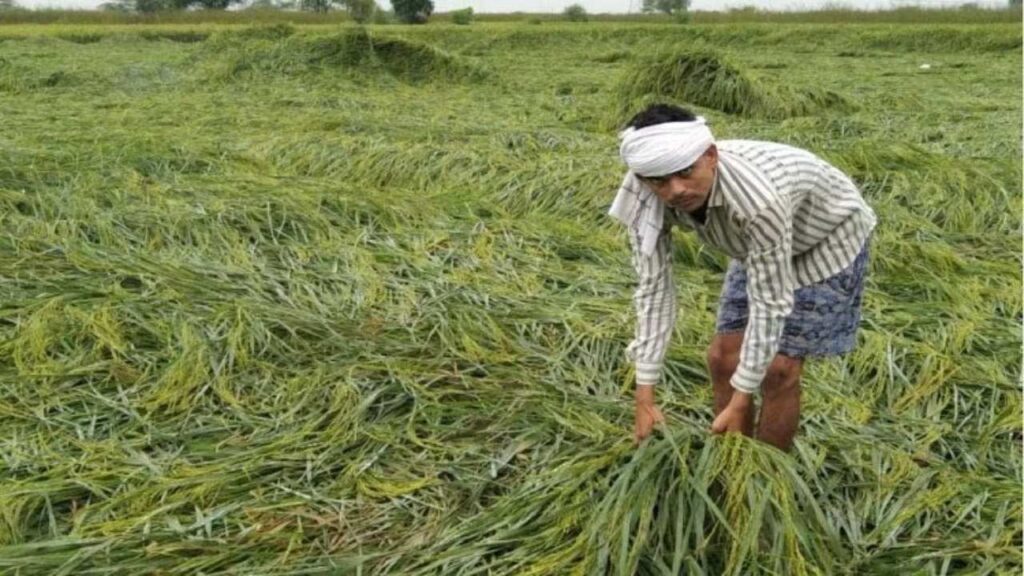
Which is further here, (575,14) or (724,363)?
(575,14)

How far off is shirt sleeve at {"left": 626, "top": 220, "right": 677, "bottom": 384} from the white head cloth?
271mm

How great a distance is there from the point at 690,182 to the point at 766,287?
28cm

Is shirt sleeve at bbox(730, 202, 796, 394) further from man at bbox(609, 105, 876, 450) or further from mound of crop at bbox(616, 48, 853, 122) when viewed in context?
mound of crop at bbox(616, 48, 853, 122)

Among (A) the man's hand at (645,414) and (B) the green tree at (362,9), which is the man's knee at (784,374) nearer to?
(A) the man's hand at (645,414)

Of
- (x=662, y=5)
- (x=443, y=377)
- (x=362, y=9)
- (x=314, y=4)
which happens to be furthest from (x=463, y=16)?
(x=443, y=377)

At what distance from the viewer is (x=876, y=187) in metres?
5.30

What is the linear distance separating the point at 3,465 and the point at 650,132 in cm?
191

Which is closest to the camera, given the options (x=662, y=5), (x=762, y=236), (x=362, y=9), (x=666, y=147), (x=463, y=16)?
(x=666, y=147)

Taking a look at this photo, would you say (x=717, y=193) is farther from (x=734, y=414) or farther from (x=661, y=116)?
(x=734, y=414)

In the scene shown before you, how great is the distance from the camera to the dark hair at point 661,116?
1.86m

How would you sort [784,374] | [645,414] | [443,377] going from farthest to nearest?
[443,377], [784,374], [645,414]

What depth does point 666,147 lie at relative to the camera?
1.82 metres

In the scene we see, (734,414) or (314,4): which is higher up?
(314,4)

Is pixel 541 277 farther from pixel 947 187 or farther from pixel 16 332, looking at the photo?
pixel 947 187
